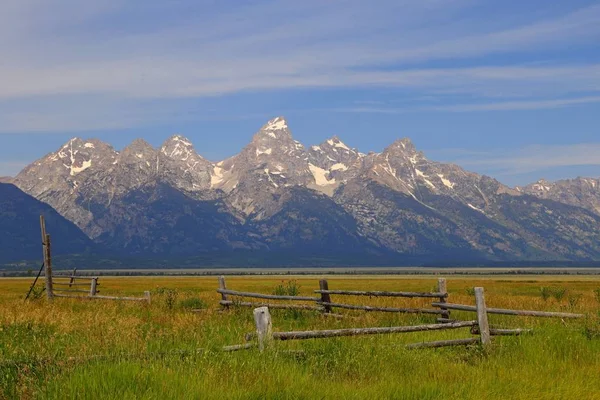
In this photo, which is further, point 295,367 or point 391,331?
point 391,331

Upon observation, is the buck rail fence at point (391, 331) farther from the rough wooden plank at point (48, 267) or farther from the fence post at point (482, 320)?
the rough wooden plank at point (48, 267)

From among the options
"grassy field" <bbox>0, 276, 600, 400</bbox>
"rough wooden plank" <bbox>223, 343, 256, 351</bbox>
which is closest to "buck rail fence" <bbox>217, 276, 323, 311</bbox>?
"grassy field" <bbox>0, 276, 600, 400</bbox>

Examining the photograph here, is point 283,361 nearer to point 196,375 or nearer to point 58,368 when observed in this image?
point 196,375

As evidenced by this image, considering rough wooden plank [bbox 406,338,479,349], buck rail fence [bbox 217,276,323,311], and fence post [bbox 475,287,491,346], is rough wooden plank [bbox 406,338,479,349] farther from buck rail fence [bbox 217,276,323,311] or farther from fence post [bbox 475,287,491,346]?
buck rail fence [bbox 217,276,323,311]

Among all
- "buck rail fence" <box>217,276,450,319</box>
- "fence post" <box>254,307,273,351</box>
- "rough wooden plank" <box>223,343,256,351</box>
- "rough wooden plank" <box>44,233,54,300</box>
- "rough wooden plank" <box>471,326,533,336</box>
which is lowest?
"rough wooden plank" <box>471,326,533,336</box>

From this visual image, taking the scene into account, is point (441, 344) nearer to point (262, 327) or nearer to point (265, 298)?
point (262, 327)

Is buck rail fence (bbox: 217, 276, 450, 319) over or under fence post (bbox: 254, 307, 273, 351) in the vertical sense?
under

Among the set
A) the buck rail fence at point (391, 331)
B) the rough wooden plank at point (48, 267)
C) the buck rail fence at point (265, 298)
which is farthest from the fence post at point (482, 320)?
the rough wooden plank at point (48, 267)

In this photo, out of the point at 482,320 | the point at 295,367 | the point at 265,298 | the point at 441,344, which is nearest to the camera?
the point at 295,367

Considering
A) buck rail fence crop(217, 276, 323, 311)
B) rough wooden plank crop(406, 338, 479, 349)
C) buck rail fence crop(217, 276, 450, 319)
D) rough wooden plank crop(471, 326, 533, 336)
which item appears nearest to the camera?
rough wooden plank crop(406, 338, 479, 349)

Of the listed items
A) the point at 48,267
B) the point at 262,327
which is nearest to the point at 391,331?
the point at 262,327

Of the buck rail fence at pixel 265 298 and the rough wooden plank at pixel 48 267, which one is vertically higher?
the rough wooden plank at pixel 48 267

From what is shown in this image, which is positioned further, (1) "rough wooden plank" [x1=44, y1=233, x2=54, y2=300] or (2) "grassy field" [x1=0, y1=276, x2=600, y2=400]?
(1) "rough wooden plank" [x1=44, y1=233, x2=54, y2=300]

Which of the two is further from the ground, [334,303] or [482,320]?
[482,320]
